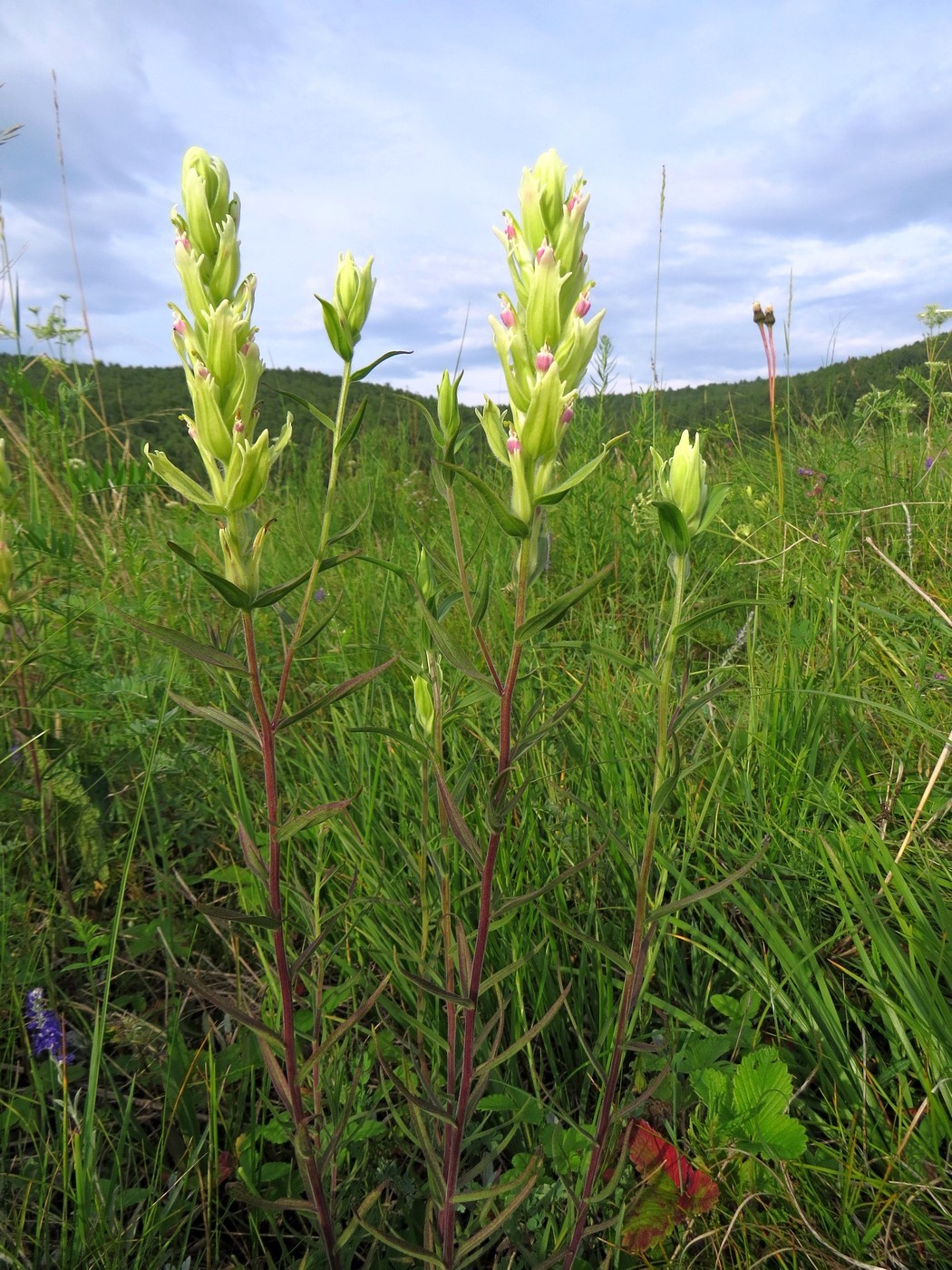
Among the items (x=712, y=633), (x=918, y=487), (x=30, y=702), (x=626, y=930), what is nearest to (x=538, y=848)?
(x=626, y=930)

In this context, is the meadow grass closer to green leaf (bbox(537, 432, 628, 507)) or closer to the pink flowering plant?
the pink flowering plant

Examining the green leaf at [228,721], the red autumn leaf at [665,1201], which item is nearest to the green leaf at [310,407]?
the green leaf at [228,721]

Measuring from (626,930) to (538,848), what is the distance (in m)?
0.27

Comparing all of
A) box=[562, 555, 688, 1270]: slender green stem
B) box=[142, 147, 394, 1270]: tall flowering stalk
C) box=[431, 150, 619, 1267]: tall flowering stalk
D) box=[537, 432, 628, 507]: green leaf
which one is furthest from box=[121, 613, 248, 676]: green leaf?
box=[562, 555, 688, 1270]: slender green stem

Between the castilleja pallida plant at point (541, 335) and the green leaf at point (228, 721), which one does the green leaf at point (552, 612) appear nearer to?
the castilleja pallida plant at point (541, 335)

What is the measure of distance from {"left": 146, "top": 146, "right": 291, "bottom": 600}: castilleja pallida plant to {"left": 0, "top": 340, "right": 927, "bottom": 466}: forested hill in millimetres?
62

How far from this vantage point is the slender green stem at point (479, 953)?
0.90 metres

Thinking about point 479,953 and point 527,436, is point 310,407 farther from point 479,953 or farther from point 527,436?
point 479,953

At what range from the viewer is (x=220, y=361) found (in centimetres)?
90

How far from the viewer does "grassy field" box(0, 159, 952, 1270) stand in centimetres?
112

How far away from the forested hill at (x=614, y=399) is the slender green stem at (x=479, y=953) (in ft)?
1.02

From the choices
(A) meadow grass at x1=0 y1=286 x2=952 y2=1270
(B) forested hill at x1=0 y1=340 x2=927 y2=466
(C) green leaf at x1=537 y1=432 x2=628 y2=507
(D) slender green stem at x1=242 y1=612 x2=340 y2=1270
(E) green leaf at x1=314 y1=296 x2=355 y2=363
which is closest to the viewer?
(C) green leaf at x1=537 y1=432 x2=628 y2=507

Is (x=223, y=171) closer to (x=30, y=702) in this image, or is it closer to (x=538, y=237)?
(x=538, y=237)

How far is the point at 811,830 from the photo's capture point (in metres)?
1.74
